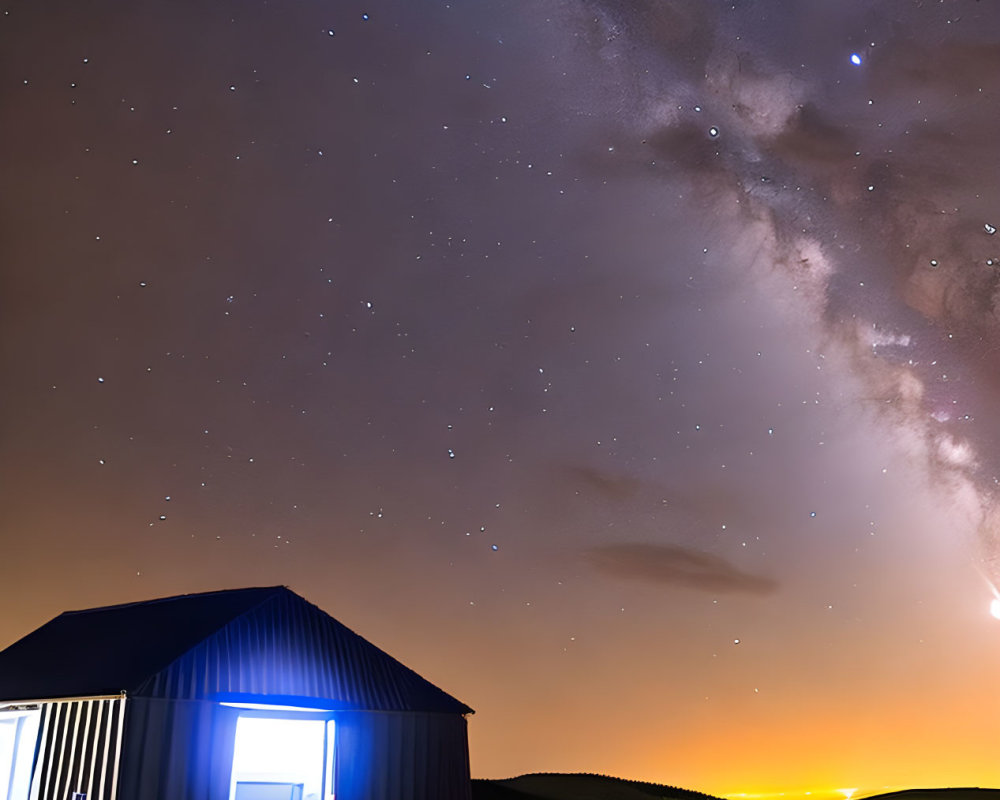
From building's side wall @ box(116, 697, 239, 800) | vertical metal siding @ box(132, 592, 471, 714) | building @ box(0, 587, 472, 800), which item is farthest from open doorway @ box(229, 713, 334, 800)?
building's side wall @ box(116, 697, 239, 800)

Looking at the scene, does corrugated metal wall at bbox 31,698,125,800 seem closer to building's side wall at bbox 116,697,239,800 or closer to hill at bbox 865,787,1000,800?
building's side wall at bbox 116,697,239,800

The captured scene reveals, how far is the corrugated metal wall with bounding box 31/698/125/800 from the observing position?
1414cm

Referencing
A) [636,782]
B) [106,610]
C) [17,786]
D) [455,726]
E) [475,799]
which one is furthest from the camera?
[636,782]

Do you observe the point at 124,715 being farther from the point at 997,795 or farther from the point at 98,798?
the point at 997,795

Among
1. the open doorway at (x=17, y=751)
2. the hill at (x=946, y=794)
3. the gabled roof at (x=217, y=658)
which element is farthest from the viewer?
the hill at (x=946, y=794)

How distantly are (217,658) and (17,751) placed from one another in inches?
138

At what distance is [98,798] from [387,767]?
5191mm

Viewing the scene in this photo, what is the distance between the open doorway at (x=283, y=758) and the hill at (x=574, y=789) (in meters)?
28.0

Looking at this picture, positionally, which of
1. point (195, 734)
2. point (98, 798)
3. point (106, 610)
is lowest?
point (98, 798)

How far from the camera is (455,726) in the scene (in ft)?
62.5

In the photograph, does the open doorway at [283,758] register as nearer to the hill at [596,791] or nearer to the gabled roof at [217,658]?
the gabled roof at [217,658]

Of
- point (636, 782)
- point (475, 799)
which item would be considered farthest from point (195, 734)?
point (636, 782)

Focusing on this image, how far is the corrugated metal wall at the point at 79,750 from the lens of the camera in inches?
557

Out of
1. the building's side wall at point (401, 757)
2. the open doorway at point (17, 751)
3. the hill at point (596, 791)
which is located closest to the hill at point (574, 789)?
the hill at point (596, 791)
